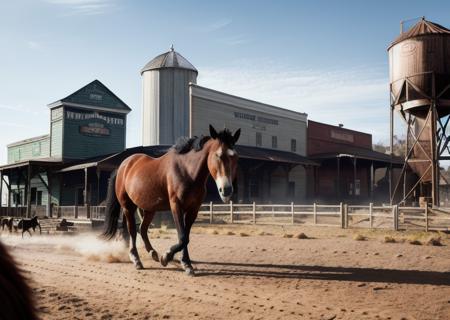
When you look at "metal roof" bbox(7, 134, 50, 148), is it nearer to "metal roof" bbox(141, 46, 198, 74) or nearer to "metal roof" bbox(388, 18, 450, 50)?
"metal roof" bbox(141, 46, 198, 74)

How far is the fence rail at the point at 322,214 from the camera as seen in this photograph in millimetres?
17848

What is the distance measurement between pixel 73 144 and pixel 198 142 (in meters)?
25.3

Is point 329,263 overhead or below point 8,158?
below

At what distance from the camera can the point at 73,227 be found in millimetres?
22000

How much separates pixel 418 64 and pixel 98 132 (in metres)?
22.2

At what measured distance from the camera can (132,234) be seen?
9.29 meters

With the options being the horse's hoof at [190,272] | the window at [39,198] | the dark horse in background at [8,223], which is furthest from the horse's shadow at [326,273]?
the window at [39,198]

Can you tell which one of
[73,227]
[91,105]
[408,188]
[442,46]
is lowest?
[73,227]

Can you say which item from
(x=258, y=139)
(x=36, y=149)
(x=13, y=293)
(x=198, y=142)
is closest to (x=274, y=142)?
(x=258, y=139)

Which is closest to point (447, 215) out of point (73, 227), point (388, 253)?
point (388, 253)

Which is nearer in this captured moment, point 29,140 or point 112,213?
point 112,213

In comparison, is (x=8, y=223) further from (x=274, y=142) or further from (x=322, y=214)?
(x=274, y=142)

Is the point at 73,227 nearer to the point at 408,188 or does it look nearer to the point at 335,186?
the point at 408,188

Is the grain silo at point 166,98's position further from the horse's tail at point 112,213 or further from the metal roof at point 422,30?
the horse's tail at point 112,213
